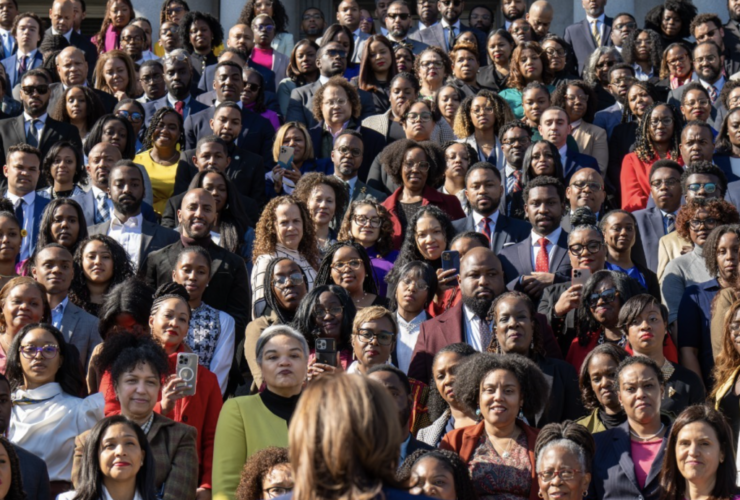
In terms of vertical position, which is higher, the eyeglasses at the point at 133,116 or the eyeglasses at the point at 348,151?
the eyeglasses at the point at 133,116

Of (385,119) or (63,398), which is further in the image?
(385,119)

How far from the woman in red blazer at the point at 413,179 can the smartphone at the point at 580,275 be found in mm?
1997

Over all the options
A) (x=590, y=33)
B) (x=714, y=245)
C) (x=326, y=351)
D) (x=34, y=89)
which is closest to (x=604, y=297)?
(x=714, y=245)

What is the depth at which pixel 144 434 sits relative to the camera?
7.15 m

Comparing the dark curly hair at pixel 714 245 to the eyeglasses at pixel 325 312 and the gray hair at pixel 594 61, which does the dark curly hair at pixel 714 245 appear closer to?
the eyeglasses at pixel 325 312

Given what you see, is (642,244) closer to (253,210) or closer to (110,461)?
(253,210)

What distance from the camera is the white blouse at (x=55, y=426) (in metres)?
7.78

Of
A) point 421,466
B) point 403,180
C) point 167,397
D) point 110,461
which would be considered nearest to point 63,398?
point 167,397

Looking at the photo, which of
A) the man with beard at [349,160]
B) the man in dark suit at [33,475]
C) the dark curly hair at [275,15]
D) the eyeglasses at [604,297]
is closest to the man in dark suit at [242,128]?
the man with beard at [349,160]

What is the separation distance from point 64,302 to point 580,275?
357 centimetres

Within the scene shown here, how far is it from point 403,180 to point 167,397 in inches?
172

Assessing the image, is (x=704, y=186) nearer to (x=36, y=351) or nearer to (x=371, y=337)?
(x=371, y=337)

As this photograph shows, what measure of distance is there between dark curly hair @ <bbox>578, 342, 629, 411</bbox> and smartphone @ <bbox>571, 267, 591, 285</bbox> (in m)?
1.11

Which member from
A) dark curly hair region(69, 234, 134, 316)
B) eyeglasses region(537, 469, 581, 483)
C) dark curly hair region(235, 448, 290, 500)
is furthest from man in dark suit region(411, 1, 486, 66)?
dark curly hair region(235, 448, 290, 500)
